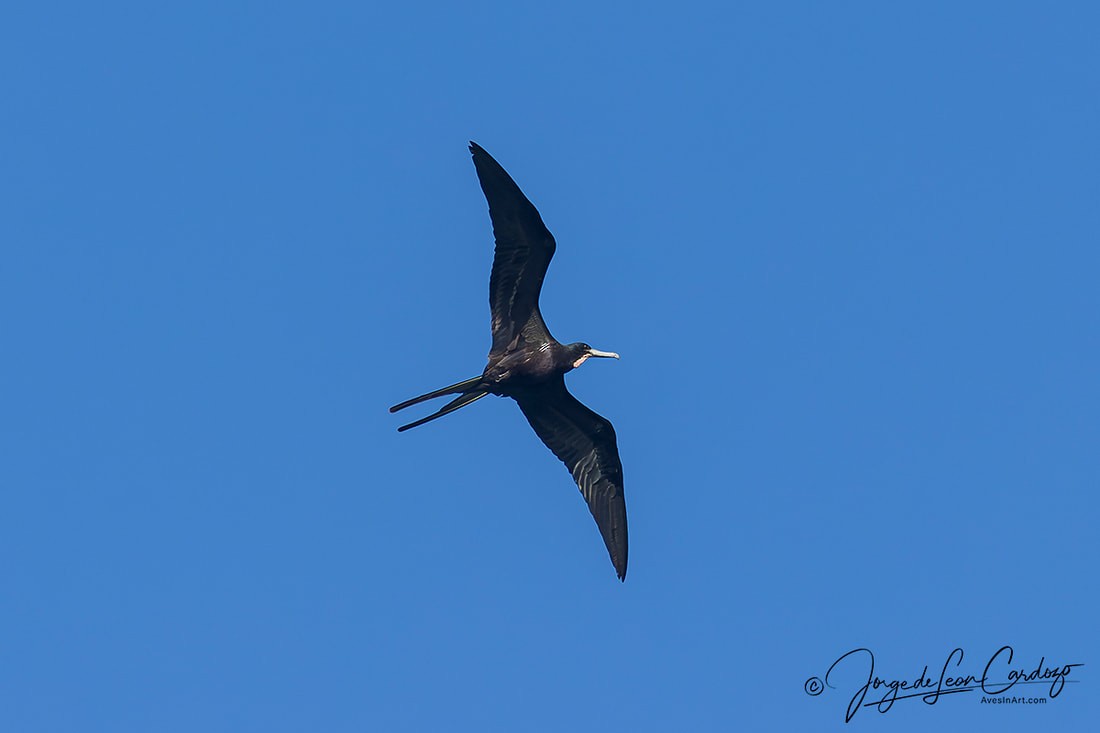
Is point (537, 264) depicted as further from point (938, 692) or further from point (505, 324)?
point (938, 692)

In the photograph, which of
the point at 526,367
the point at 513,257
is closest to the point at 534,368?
the point at 526,367

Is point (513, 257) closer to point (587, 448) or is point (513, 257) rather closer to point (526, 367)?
point (526, 367)

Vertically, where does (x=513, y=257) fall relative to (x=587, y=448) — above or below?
above

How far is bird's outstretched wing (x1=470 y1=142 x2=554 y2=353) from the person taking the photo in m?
17.9

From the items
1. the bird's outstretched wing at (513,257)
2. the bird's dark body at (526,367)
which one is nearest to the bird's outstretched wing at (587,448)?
the bird's dark body at (526,367)

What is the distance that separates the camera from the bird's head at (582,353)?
Answer: 19.1m

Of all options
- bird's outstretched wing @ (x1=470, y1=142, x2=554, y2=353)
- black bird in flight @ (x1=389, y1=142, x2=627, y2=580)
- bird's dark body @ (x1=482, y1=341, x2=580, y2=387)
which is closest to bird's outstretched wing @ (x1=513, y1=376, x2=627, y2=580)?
black bird in flight @ (x1=389, y1=142, x2=627, y2=580)

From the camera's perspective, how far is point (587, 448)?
19969mm

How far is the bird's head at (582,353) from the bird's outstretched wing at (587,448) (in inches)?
18.5

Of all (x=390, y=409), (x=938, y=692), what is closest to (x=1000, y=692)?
(x=938, y=692)

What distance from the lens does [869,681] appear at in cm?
1859

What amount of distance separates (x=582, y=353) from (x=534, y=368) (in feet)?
2.28

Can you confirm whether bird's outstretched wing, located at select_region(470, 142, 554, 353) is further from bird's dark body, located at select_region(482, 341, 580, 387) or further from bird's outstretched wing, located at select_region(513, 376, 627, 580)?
bird's outstretched wing, located at select_region(513, 376, 627, 580)

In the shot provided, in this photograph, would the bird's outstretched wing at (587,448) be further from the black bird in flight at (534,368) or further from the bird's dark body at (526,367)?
the bird's dark body at (526,367)
